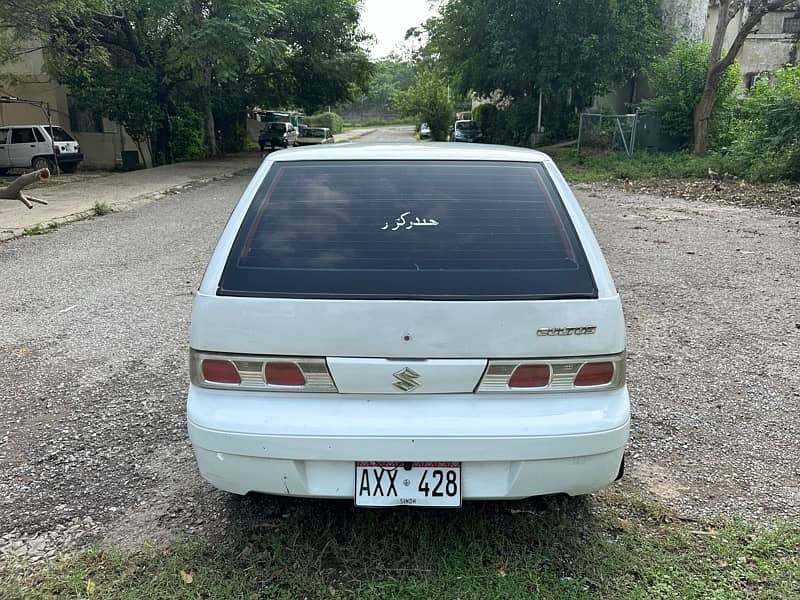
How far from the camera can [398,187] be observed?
8.88 ft

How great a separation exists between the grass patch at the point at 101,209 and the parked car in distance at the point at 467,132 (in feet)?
70.0

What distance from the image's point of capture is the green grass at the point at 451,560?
240 centimetres

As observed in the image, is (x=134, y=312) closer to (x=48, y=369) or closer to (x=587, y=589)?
(x=48, y=369)

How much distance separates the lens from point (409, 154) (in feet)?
9.32

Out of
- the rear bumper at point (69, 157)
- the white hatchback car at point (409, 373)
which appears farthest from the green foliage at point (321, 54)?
the white hatchback car at point (409, 373)

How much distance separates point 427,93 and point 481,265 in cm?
3757

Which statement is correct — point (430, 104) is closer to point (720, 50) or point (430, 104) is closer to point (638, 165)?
point (638, 165)

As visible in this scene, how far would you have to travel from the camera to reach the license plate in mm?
2342

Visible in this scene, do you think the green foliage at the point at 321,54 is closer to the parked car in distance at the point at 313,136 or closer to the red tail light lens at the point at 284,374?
the parked car in distance at the point at 313,136

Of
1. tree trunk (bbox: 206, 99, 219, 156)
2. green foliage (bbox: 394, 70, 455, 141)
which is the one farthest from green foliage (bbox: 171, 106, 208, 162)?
green foliage (bbox: 394, 70, 455, 141)

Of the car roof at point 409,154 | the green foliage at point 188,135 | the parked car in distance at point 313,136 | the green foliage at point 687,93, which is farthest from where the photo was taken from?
the parked car in distance at point 313,136

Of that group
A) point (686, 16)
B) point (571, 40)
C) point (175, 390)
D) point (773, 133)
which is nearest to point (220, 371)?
point (175, 390)

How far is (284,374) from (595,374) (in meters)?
1.18

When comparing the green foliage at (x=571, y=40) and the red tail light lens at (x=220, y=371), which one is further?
the green foliage at (x=571, y=40)
